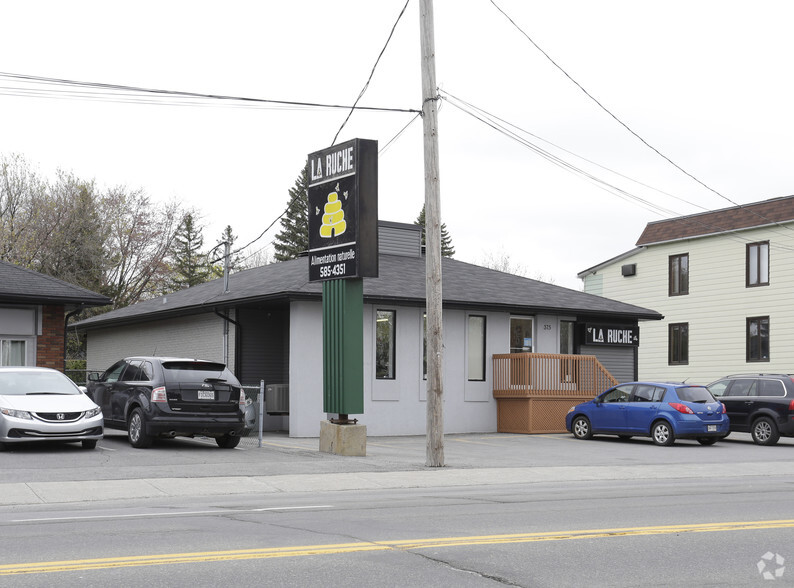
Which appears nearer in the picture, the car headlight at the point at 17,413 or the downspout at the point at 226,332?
the car headlight at the point at 17,413

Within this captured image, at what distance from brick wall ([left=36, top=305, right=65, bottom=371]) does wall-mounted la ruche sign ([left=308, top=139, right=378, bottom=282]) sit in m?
7.85

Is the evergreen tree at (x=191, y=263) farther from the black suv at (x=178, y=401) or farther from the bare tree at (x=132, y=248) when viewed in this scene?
the black suv at (x=178, y=401)

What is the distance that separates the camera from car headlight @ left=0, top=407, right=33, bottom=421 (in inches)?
661

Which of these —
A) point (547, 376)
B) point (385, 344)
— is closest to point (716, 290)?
point (547, 376)

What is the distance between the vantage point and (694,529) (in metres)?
9.52

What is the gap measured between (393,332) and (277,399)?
11.4 ft

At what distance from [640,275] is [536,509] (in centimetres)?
3059

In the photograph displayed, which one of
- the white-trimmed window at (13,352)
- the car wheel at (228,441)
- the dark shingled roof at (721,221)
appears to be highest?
the dark shingled roof at (721,221)

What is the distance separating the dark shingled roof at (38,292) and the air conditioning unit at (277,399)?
462 cm

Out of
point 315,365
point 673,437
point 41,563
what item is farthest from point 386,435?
point 41,563

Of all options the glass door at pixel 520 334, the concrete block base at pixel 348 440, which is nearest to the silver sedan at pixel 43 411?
the concrete block base at pixel 348 440

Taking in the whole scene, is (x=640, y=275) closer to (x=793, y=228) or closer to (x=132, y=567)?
(x=793, y=228)

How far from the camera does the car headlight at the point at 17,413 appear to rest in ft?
55.1

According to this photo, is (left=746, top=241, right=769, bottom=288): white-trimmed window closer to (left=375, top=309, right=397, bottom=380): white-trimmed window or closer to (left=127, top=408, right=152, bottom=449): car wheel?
(left=375, top=309, right=397, bottom=380): white-trimmed window
